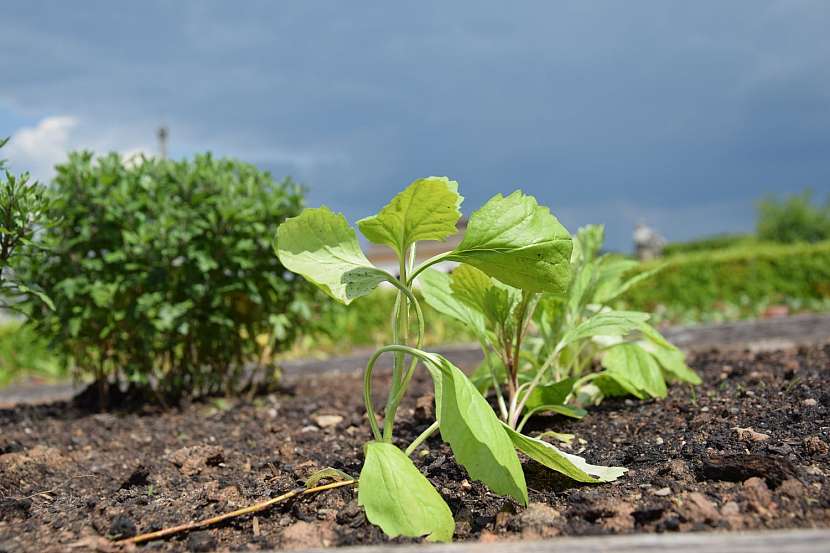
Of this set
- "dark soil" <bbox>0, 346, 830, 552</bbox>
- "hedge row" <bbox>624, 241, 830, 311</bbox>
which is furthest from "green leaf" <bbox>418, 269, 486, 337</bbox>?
"hedge row" <bbox>624, 241, 830, 311</bbox>

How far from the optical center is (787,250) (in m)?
11.3

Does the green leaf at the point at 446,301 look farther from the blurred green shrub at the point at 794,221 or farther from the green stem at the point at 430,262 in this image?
the blurred green shrub at the point at 794,221

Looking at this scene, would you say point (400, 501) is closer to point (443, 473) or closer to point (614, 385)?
point (443, 473)

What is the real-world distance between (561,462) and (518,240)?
60 centimetres

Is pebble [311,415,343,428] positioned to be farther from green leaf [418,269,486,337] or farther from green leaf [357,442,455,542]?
green leaf [357,442,455,542]

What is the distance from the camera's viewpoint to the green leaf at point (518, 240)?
182 centimetres

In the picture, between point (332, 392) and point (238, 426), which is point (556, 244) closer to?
point (238, 426)

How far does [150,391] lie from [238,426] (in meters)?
1.24

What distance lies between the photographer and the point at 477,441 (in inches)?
64.0

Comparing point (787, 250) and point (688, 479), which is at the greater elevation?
point (787, 250)

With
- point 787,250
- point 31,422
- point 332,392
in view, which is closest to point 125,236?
point 31,422

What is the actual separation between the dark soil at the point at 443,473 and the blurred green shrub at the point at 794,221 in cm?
2428

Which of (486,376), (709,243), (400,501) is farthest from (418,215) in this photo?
(709,243)

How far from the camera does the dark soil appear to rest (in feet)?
5.52
